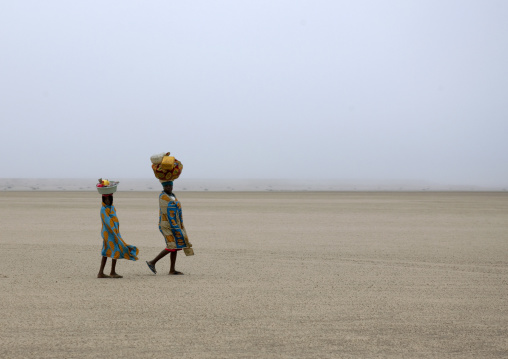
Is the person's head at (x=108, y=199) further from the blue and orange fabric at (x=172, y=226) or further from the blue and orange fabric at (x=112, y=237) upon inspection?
the blue and orange fabric at (x=172, y=226)

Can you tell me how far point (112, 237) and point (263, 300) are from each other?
309cm

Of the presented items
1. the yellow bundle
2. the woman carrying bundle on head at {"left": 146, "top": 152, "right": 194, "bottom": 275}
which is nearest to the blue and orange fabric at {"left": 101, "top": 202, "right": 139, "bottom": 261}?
the woman carrying bundle on head at {"left": 146, "top": 152, "right": 194, "bottom": 275}

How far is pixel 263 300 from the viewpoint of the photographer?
9344 mm

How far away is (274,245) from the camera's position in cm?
1695

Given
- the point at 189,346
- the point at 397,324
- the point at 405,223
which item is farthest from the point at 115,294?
the point at 405,223

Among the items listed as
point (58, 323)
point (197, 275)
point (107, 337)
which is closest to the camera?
point (107, 337)

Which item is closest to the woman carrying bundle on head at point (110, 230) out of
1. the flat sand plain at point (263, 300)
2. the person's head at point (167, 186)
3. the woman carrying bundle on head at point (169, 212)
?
the flat sand plain at point (263, 300)

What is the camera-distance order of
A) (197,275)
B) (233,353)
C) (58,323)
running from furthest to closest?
(197,275)
(58,323)
(233,353)

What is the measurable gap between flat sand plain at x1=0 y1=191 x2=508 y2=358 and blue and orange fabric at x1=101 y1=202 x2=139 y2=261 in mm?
438

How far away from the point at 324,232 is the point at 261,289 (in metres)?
10.6

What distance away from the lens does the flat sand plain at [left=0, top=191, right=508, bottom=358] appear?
6.95 m

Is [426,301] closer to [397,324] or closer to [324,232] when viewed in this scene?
[397,324]

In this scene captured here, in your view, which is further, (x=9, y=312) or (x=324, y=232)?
(x=324, y=232)

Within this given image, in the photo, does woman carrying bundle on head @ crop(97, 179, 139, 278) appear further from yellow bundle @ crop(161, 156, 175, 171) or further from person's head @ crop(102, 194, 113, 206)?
yellow bundle @ crop(161, 156, 175, 171)
